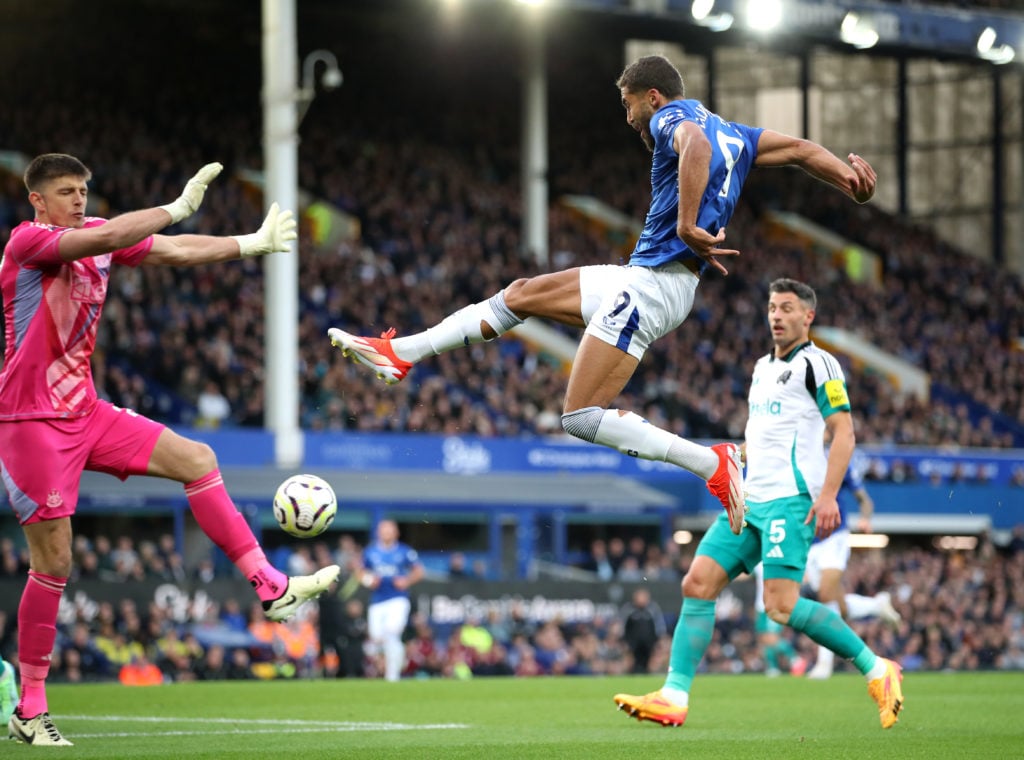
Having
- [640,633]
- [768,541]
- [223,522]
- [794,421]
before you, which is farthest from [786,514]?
[640,633]

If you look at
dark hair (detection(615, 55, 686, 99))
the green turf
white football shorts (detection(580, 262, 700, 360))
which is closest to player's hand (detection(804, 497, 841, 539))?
the green turf

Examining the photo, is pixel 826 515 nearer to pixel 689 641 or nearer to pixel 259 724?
pixel 689 641

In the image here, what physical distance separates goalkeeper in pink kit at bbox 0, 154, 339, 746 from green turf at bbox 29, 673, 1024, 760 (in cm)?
71

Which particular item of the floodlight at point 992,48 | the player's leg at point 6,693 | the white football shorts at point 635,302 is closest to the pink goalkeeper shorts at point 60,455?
the player's leg at point 6,693

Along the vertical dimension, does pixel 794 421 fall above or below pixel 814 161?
below

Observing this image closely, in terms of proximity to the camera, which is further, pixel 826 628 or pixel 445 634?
pixel 445 634

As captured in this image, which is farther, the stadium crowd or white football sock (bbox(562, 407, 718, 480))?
the stadium crowd

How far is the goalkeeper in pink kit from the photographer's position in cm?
748

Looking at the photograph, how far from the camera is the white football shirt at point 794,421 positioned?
930 centimetres

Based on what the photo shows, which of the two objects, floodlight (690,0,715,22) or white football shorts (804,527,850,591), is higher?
floodlight (690,0,715,22)

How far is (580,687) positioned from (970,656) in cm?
1163

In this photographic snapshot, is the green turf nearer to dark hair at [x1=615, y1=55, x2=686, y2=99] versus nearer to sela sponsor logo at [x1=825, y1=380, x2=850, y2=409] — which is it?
sela sponsor logo at [x1=825, y1=380, x2=850, y2=409]

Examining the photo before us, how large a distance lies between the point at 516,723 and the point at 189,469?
9.84ft

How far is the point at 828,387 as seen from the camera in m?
9.29
